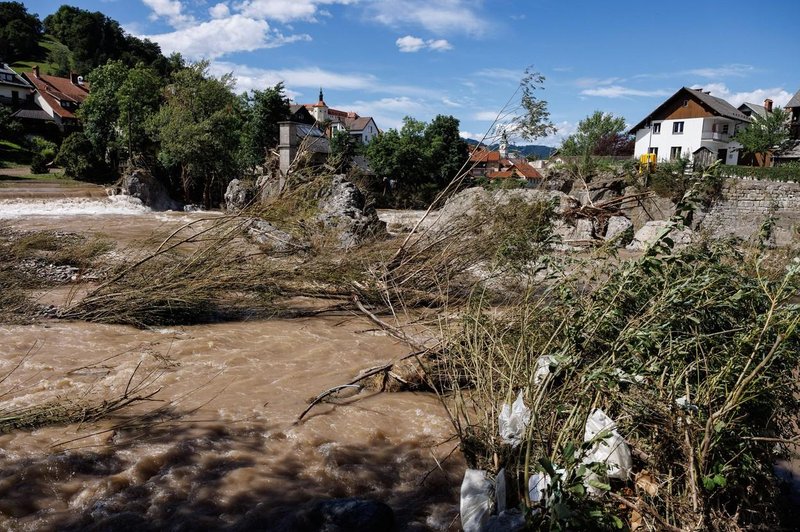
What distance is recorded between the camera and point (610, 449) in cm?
315

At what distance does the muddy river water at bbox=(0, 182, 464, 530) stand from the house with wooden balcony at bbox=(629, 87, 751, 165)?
1411 inches

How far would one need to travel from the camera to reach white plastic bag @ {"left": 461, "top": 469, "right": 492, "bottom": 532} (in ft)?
9.93

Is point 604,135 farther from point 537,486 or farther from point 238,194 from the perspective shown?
point 537,486

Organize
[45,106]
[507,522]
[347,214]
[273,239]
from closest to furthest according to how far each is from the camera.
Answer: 1. [507,522]
2. [273,239]
3. [347,214]
4. [45,106]

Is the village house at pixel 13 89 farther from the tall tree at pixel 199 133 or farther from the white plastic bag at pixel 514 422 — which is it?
the white plastic bag at pixel 514 422

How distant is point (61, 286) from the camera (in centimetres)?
838

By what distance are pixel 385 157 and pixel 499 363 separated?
93.6 ft

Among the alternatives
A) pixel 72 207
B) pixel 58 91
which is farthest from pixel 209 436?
pixel 58 91

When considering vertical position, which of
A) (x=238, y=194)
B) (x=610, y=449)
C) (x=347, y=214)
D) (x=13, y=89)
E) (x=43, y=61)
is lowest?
(x=610, y=449)

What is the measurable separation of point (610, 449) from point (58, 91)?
56.2 m

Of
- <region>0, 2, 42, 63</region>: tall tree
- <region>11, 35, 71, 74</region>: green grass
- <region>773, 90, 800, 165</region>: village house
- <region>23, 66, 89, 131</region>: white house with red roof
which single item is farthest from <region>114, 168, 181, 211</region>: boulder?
<region>0, 2, 42, 63</region>: tall tree

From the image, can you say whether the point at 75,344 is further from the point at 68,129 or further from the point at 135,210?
the point at 68,129

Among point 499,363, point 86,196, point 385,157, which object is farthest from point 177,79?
point 499,363

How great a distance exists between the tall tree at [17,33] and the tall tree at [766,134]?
68.9 meters
